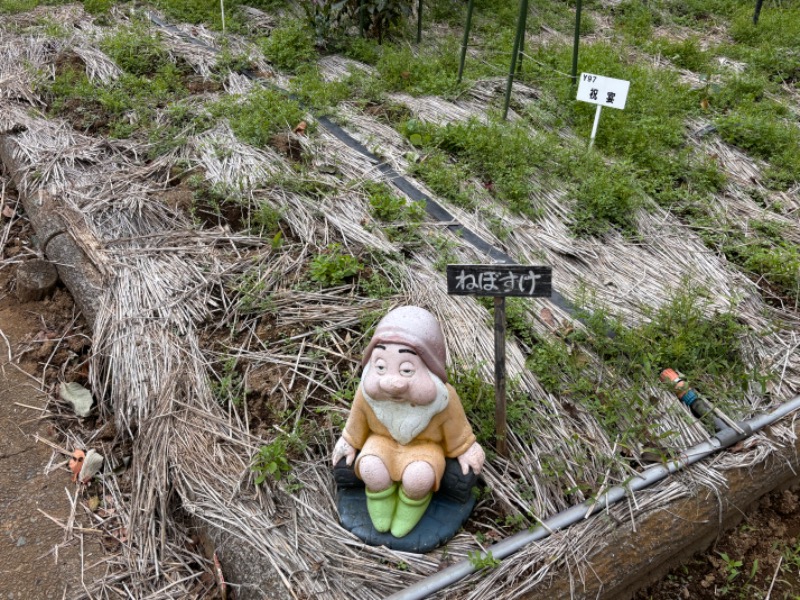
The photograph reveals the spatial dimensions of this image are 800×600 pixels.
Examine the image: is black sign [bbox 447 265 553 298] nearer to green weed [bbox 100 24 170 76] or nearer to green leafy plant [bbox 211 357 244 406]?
green leafy plant [bbox 211 357 244 406]

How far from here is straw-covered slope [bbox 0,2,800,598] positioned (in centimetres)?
241

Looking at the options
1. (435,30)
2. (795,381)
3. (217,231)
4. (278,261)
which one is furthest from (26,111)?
(795,381)

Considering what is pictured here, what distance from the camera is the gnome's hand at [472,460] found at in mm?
2246

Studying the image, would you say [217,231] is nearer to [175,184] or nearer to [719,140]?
[175,184]

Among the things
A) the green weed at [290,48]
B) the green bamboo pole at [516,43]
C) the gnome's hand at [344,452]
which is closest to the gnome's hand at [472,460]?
the gnome's hand at [344,452]

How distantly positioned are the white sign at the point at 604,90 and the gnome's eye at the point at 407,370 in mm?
2959

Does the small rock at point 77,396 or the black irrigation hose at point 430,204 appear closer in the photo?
the small rock at point 77,396

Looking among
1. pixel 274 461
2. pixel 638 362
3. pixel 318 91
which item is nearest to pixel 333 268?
pixel 274 461

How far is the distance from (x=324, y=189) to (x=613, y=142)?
2031mm

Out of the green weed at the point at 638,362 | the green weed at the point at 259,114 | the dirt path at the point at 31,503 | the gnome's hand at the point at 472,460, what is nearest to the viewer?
the gnome's hand at the point at 472,460

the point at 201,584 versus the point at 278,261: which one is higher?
the point at 278,261

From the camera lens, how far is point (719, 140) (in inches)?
180

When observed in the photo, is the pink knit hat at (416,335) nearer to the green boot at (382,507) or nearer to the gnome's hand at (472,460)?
the gnome's hand at (472,460)

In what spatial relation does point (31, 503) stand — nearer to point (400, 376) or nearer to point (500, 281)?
point (400, 376)
